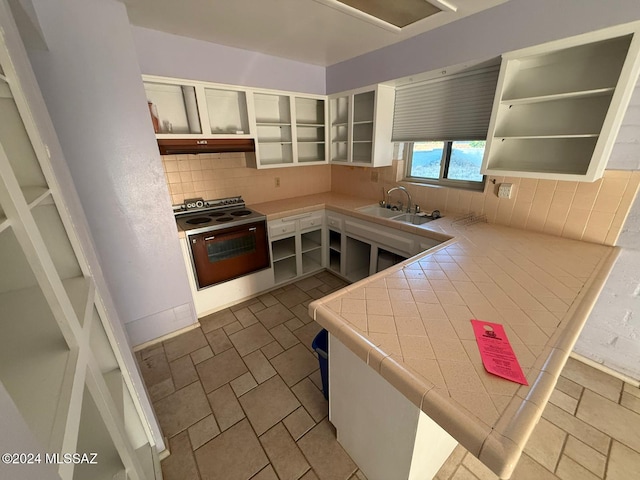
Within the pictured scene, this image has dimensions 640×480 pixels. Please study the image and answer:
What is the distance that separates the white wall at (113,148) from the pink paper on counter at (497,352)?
6.91ft

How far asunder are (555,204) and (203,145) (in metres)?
2.75

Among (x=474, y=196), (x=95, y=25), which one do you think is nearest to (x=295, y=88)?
(x=95, y=25)

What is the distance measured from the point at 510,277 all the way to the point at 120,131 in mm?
2478

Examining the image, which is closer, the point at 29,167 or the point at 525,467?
the point at 29,167

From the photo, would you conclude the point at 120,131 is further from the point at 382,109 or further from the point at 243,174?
the point at 382,109

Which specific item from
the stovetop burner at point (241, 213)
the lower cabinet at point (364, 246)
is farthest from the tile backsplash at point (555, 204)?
the stovetop burner at point (241, 213)

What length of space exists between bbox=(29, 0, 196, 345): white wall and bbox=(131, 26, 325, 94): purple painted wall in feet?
1.52

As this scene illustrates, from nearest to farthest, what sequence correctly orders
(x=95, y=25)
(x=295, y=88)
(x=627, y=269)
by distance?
(x=95, y=25) < (x=627, y=269) < (x=295, y=88)

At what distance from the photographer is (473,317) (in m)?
1.01

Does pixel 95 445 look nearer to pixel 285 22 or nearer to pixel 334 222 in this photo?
pixel 334 222

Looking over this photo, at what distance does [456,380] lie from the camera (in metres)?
0.76

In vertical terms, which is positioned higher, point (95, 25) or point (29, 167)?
point (95, 25)

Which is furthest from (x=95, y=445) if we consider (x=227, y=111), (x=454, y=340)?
(x=227, y=111)

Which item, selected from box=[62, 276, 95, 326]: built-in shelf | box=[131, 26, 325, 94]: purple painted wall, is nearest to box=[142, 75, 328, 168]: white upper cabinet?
box=[131, 26, 325, 94]: purple painted wall
